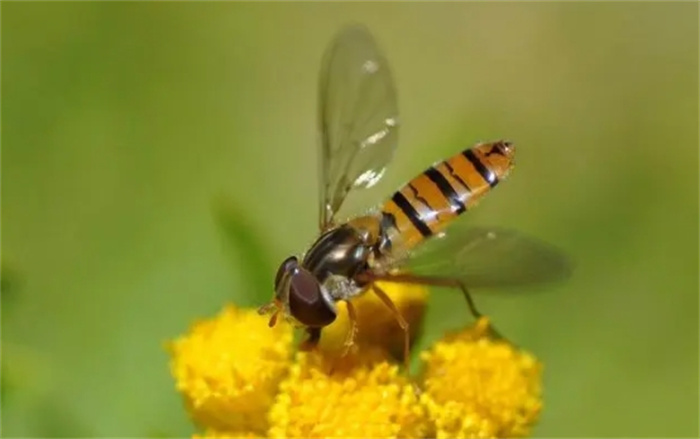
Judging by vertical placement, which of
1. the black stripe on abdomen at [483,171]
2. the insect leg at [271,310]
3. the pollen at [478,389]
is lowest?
the pollen at [478,389]

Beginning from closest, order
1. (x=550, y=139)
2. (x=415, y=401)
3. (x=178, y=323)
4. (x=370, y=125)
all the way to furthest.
Answer: 1. (x=415, y=401)
2. (x=370, y=125)
3. (x=178, y=323)
4. (x=550, y=139)

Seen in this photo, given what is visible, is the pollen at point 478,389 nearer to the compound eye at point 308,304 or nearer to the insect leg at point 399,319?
the insect leg at point 399,319

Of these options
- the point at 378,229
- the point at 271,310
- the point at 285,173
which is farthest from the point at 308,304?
the point at 285,173

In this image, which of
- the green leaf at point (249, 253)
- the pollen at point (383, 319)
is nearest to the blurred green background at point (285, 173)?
the green leaf at point (249, 253)

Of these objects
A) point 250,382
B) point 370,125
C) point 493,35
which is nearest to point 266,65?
point 493,35

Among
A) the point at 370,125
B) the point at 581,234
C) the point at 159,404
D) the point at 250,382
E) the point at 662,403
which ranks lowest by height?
the point at 662,403

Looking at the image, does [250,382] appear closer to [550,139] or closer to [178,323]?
[178,323]
